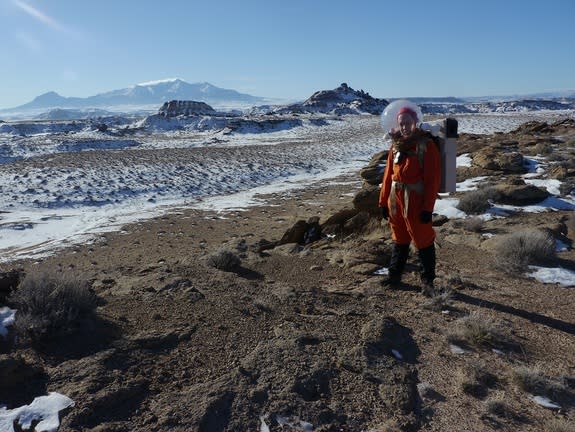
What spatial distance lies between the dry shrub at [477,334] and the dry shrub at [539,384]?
494 millimetres

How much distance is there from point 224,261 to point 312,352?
282 cm

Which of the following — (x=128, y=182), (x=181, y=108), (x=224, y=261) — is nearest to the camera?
(x=224, y=261)

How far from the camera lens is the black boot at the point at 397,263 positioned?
4961mm

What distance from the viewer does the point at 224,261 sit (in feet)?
20.0

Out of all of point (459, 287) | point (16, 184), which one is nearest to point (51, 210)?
point (16, 184)

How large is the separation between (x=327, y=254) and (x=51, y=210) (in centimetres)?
1261

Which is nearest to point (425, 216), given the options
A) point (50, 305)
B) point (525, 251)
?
point (525, 251)

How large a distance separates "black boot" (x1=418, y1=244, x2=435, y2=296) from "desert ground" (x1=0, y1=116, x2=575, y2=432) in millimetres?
121

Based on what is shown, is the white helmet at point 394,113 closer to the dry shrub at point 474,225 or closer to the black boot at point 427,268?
the black boot at point 427,268

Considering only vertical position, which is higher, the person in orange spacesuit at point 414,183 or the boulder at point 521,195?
the person in orange spacesuit at point 414,183

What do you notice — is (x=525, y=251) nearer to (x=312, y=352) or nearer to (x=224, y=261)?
(x=312, y=352)

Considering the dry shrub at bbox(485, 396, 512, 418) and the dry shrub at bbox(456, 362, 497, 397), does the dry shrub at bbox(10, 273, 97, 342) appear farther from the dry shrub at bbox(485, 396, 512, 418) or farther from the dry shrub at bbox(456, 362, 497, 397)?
the dry shrub at bbox(485, 396, 512, 418)

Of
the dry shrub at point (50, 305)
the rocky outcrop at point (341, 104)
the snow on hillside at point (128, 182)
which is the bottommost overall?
the snow on hillside at point (128, 182)

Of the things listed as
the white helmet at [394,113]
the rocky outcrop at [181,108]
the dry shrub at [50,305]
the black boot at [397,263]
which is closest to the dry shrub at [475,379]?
the black boot at [397,263]
